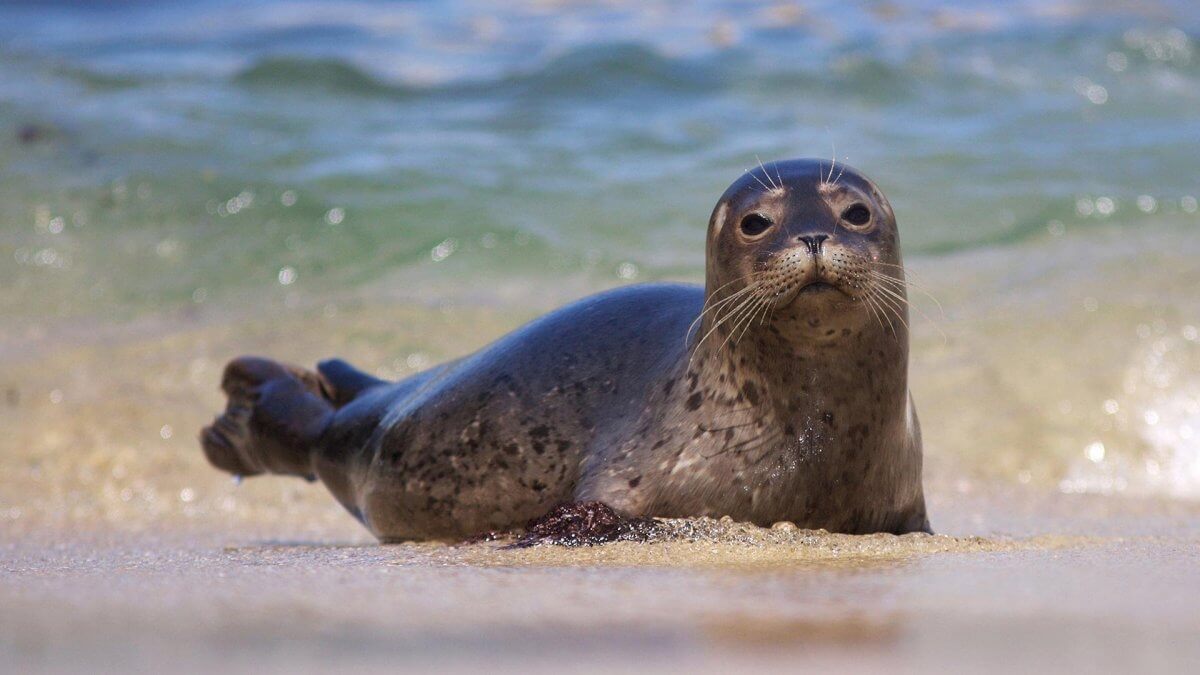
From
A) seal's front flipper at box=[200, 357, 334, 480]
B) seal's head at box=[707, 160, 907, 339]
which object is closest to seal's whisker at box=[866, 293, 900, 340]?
seal's head at box=[707, 160, 907, 339]

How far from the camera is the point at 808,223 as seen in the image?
146 inches

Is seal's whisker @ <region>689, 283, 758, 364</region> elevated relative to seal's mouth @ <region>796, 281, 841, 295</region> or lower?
lower

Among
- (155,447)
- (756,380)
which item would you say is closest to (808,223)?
(756,380)

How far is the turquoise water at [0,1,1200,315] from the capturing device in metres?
9.44

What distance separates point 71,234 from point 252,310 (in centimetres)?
181

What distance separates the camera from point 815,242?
3607 millimetres

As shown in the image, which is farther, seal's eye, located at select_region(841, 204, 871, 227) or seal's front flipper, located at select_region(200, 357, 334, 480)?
seal's front flipper, located at select_region(200, 357, 334, 480)

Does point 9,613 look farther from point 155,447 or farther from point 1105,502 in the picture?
point 1105,502

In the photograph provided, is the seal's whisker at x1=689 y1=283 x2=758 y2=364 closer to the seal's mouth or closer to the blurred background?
the seal's mouth

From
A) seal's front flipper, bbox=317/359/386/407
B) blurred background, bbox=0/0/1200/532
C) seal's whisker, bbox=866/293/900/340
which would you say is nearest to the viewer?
seal's whisker, bbox=866/293/900/340

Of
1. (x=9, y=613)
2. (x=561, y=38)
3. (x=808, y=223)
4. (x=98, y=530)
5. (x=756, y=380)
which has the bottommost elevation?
Answer: (x=98, y=530)

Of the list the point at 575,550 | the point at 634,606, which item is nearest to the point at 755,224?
the point at 575,550

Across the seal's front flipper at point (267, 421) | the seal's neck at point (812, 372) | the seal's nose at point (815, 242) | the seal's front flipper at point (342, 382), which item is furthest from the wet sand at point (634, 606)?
the seal's front flipper at point (342, 382)

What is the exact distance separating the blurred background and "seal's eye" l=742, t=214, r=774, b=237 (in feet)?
5.13
